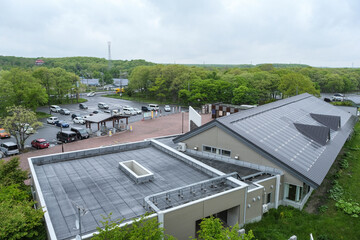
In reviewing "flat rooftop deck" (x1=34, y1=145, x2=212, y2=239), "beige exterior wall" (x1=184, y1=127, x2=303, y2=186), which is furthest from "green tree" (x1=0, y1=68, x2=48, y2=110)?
"beige exterior wall" (x1=184, y1=127, x2=303, y2=186)

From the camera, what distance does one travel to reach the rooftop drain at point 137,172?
14.9 m

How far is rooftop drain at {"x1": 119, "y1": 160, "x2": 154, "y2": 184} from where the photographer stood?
14.9 m

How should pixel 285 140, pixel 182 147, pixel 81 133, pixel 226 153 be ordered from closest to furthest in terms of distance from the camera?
pixel 226 153
pixel 285 140
pixel 182 147
pixel 81 133

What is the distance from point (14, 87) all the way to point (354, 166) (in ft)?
166

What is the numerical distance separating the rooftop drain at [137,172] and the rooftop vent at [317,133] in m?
13.7

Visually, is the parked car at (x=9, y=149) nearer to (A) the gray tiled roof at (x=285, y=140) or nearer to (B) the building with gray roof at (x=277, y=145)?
(B) the building with gray roof at (x=277, y=145)

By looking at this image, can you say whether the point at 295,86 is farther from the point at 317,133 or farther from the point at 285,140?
the point at 285,140

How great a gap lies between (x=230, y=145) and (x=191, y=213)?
25.3 feet

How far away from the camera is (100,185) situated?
14.5 m

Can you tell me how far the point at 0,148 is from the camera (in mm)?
29375

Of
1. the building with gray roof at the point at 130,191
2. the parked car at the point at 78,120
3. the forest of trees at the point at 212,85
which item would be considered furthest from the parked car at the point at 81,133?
the forest of trees at the point at 212,85

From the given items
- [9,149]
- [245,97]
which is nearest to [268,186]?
[9,149]

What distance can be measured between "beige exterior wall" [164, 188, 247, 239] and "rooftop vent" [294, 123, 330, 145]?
424 inches

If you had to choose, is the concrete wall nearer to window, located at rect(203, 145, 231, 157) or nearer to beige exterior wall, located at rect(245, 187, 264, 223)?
beige exterior wall, located at rect(245, 187, 264, 223)
